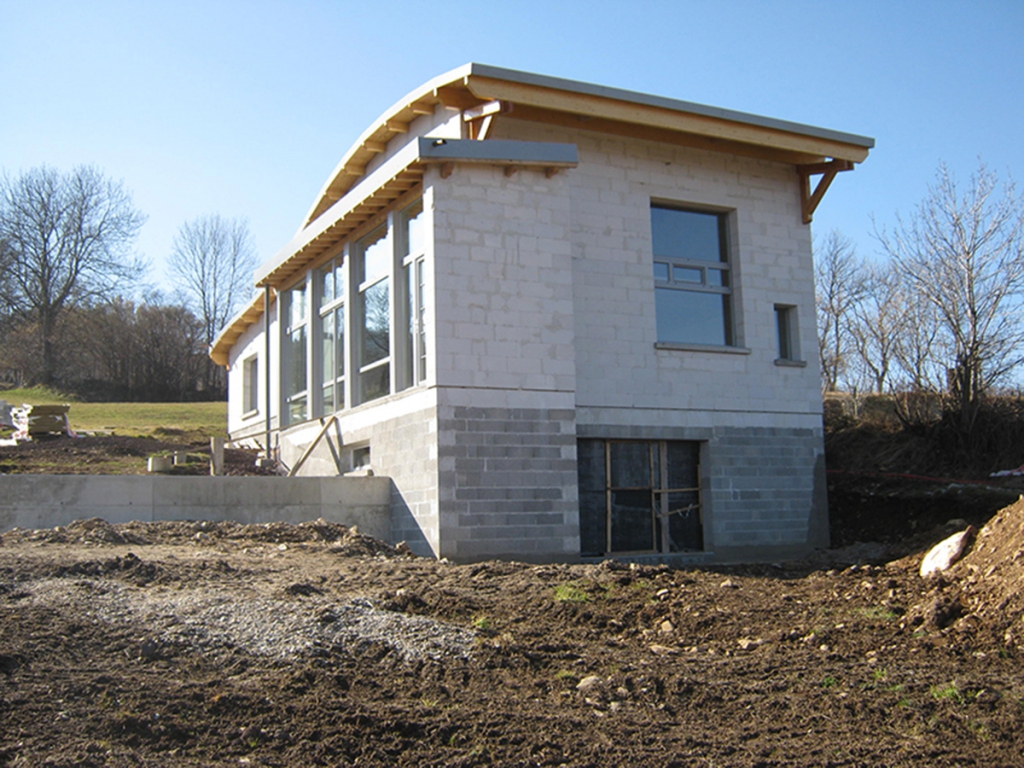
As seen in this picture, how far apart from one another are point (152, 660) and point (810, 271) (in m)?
12.8

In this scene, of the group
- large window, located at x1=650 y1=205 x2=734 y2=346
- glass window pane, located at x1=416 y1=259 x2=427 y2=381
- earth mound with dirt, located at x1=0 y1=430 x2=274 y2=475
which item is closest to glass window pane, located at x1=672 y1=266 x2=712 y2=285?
large window, located at x1=650 y1=205 x2=734 y2=346

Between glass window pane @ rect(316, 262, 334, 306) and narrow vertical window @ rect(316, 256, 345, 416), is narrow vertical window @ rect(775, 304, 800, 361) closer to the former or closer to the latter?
narrow vertical window @ rect(316, 256, 345, 416)

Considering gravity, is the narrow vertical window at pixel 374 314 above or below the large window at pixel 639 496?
above

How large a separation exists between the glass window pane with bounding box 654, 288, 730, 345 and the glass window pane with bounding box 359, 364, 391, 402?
4.17 m

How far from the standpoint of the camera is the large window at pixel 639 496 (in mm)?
13414

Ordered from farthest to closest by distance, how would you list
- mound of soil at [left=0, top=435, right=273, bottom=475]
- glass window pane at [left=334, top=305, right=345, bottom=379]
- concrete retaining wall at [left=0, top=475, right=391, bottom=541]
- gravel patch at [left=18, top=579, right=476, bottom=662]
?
1. mound of soil at [left=0, top=435, right=273, bottom=475]
2. glass window pane at [left=334, top=305, right=345, bottom=379]
3. concrete retaining wall at [left=0, top=475, right=391, bottom=541]
4. gravel patch at [left=18, top=579, right=476, bottom=662]

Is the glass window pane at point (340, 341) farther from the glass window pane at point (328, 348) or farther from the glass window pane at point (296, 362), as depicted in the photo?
the glass window pane at point (296, 362)

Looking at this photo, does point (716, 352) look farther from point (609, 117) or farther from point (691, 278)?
point (609, 117)

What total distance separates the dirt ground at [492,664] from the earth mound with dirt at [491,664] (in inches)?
0.8

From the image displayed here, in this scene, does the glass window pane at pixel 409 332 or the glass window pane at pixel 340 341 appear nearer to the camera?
the glass window pane at pixel 409 332

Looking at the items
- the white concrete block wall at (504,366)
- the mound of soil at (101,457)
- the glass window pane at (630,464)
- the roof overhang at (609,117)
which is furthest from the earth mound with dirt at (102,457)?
the glass window pane at (630,464)

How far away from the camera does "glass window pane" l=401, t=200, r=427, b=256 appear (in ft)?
42.9

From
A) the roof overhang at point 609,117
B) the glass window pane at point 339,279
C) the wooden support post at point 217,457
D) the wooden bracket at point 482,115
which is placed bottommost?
the wooden support post at point 217,457

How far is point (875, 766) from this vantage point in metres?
4.96
